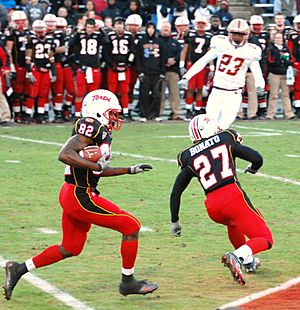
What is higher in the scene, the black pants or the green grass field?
the green grass field

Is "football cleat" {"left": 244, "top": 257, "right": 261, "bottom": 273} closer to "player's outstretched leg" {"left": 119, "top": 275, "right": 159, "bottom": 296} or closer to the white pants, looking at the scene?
"player's outstretched leg" {"left": 119, "top": 275, "right": 159, "bottom": 296}

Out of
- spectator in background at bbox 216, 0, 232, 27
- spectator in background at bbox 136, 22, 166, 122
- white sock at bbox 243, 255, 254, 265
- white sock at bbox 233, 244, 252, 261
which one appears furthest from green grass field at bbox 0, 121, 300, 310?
spectator in background at bbox 216, 0, 232, 27

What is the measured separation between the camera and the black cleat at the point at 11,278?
680 centimetres

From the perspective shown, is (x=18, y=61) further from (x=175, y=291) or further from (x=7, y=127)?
(x=175, y=291)

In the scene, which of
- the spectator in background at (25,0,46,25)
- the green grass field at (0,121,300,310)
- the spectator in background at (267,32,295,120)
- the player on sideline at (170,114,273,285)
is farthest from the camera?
the spectator in background at (25,0,46,25)

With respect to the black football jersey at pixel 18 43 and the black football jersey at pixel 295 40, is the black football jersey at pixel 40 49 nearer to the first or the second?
the black football jersey at pixel 18 43

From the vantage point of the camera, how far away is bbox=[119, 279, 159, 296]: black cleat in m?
6.81

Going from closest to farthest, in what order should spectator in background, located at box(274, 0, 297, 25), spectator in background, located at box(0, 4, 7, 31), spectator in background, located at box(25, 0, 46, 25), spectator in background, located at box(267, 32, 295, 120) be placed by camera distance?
spectator in background, located at box(267, 32, 295, 120) → spectator in background, located at box(0, 4, 7, 31) → spectator in background, located at box(25, 0, 46, 25) → spectator in background, located at box(274, 0, 297, 25)

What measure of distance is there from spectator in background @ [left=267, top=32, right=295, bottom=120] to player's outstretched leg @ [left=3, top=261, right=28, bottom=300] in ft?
43.3

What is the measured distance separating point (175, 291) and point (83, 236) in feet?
2.37

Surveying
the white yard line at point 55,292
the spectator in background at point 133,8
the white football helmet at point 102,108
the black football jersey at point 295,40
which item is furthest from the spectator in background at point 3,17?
the white football helmet at point 102,108

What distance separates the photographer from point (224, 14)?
21.5m

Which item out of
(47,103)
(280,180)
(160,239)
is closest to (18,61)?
(47,103)

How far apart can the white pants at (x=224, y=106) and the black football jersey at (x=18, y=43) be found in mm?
5338
